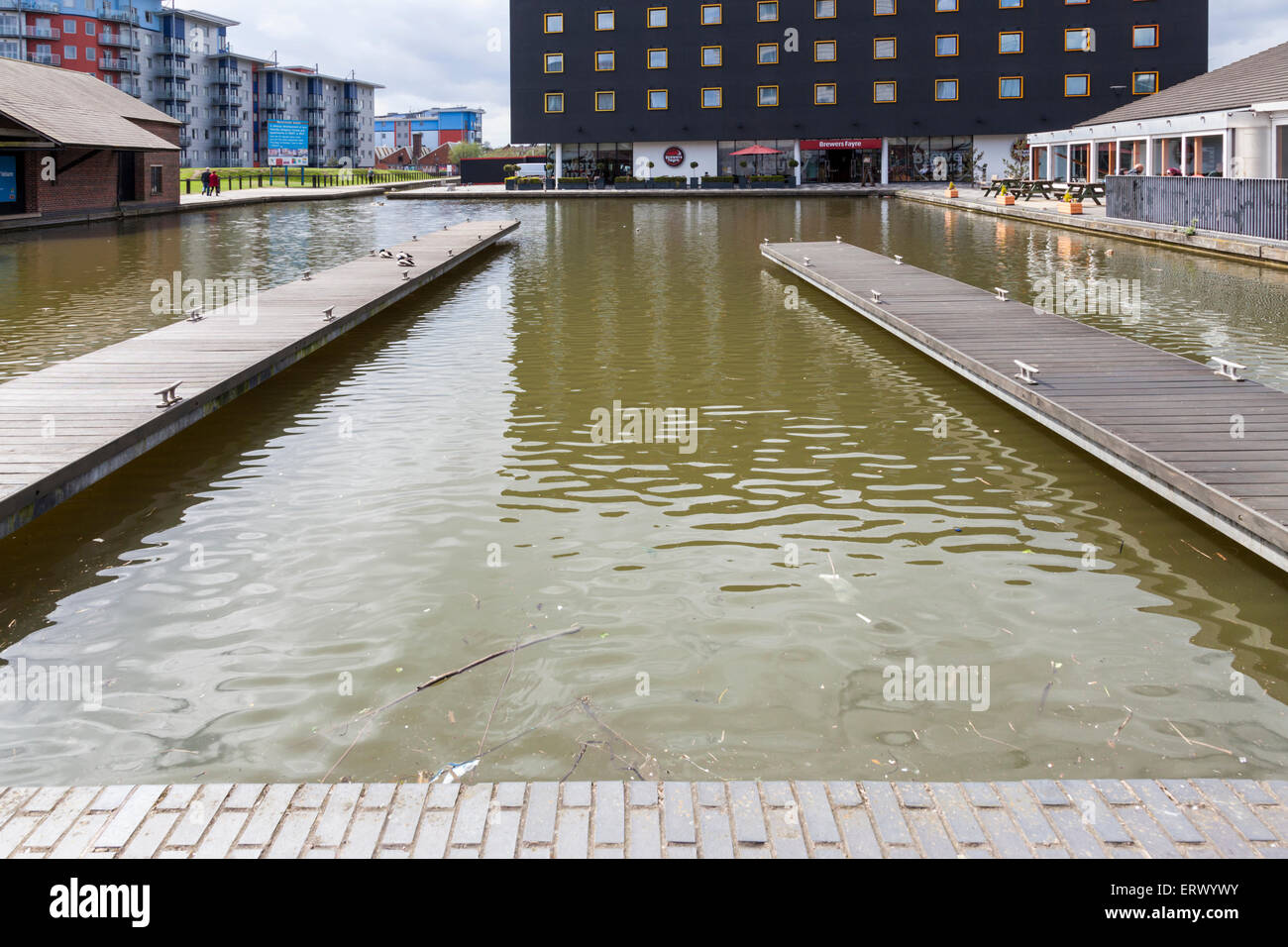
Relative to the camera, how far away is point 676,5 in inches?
2783

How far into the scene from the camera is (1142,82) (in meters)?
66.8

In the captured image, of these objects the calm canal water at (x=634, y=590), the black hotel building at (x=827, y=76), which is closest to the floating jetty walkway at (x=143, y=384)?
the calm canal water at (x=634, y=590)

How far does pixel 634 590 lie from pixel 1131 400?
5.27 metres

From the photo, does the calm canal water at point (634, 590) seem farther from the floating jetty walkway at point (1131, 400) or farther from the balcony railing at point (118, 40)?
the balcony railing at point (118, 40)

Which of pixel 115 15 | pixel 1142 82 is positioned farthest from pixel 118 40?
pixel 1142 82

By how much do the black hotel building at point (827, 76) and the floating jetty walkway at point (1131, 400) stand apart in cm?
5632

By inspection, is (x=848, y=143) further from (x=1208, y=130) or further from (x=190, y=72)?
(x=190, y=72)

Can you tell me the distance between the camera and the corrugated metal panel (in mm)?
24312

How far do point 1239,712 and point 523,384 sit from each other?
8.58 m

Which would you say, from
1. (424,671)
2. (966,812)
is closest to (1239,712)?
(966,812)

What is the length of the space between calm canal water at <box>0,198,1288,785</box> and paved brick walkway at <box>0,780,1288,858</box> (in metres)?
0.62

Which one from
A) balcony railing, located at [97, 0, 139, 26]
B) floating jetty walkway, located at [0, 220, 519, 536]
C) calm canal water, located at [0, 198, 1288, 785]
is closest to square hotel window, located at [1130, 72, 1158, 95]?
calm canal water, located at [0, 198, 1288, 785]

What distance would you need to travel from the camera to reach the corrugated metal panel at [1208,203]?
24.3 m
